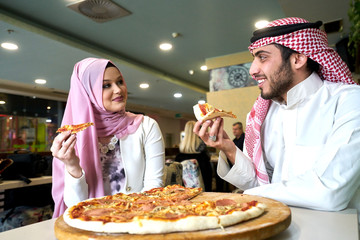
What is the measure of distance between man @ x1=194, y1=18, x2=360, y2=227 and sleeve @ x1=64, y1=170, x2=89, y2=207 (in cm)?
69

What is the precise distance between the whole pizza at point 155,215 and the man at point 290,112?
16.3 inches

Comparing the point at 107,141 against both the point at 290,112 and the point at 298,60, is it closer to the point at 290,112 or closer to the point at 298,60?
the point at 290,112

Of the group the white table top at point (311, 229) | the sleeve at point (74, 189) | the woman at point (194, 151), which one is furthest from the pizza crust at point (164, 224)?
the woman at point (194, 151)

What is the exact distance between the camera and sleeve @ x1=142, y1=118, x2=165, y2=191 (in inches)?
73.1

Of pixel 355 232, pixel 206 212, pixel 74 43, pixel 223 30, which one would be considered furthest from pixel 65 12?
pixel 355 232

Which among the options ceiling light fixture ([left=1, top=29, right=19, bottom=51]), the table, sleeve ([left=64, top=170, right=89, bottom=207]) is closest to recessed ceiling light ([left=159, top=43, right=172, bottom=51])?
ceiling light fixture ([left=1, top=29, right=19, bottom=51])

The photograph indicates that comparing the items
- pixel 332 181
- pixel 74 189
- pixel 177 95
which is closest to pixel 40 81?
pixel 177 95

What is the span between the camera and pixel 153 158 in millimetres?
1897

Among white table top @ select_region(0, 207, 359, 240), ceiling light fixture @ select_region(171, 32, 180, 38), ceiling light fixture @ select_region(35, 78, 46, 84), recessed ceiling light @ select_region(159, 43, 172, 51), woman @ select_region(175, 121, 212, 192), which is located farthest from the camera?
ceiling light fixture @ select_region(35, 78, 46, 84)

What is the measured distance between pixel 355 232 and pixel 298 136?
766 millimetres

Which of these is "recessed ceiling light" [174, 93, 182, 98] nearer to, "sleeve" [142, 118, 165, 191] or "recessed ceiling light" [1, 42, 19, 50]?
"recessed ceiling light" [1, 42, 19, 50]

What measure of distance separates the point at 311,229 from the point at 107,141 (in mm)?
1341

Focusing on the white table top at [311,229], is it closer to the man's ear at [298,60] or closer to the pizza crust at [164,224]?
the pizza crust at [164,224]

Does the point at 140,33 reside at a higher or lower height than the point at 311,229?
higher
